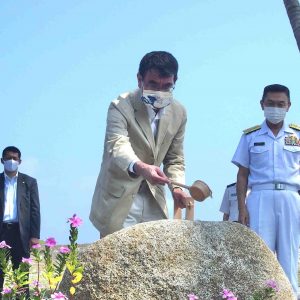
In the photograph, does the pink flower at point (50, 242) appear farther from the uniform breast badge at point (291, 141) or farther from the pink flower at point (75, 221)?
the uniform breast badge at point (291, 141)

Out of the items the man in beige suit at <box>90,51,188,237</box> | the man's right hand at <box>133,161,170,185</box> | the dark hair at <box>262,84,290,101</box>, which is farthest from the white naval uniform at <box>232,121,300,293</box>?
the man's right hand at <box>133,161,170,185</box>

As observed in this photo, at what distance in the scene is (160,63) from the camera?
4.41 meters

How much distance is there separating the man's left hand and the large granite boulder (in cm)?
22

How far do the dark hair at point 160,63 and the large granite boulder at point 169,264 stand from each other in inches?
36.2

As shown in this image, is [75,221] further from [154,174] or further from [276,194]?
[276,194]

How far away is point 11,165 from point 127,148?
14.2 ft

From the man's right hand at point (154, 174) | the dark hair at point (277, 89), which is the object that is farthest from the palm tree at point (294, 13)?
the man's right hand at point (154, 174)

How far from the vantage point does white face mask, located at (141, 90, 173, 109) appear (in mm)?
4504

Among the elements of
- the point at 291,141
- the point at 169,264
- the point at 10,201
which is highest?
the point at 291,141

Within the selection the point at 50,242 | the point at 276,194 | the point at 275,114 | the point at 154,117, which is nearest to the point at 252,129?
the point at 275,114

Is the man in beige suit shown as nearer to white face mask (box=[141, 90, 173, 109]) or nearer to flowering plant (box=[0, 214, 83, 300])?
white face mask (box=[141, 90, 173, 109])

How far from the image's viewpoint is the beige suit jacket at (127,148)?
14.9 ft

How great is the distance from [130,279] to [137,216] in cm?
45

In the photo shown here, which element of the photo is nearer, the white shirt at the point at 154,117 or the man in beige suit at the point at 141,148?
the man in beige suit at the point at 141,148
